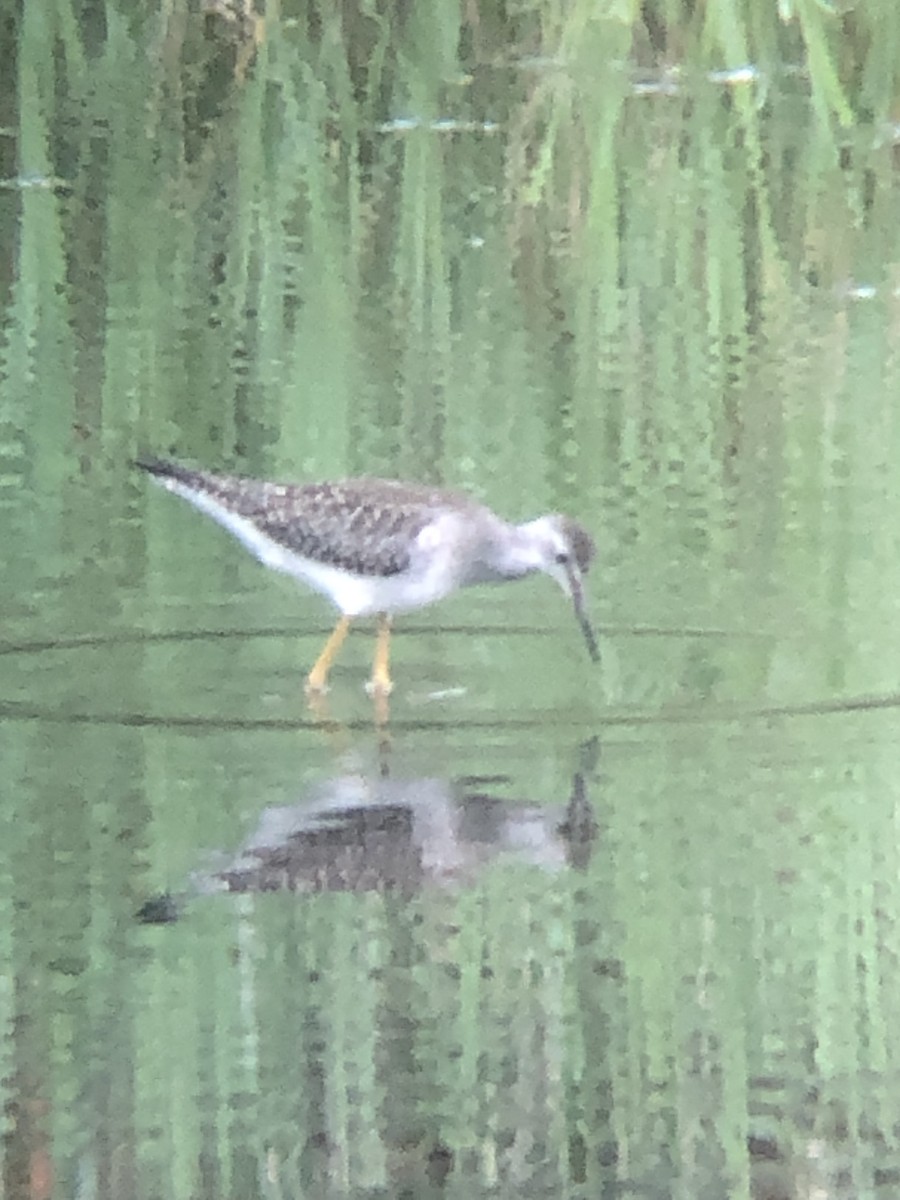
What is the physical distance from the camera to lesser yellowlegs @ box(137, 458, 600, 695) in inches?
44.3

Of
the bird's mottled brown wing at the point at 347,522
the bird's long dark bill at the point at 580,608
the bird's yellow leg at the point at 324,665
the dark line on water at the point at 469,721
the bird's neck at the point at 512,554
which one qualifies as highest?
the bird's mottled brown wing at the point at 347,522

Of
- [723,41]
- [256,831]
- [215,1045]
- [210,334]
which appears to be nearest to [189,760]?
[256,831]

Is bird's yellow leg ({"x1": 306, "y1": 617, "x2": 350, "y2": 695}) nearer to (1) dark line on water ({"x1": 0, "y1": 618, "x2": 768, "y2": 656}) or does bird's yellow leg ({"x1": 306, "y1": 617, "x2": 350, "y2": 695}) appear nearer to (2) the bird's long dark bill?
(1) dark line on water ({"x1": 0, "y1": 618, "x2": 768, "y2": 656})

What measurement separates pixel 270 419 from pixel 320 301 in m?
0.16

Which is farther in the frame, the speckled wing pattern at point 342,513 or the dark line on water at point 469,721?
the speckled wing pattern at point 342,513

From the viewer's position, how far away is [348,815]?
0.93m

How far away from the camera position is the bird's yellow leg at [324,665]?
107 cm

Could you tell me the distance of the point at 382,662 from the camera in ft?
3.55

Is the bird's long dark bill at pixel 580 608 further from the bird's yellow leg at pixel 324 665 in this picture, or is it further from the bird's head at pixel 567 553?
the bird's yellow leg at pixel 324 665

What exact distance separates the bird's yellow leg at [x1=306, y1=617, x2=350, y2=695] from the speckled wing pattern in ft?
0.17

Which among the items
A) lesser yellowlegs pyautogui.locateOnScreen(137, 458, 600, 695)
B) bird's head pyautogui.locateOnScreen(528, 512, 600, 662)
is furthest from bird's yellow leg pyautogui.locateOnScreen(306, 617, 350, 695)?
bird's head pyautogui.locateOnScreen(528, 512, 600, 662)

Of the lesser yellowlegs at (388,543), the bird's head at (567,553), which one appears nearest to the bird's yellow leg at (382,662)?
the lesser yellowlegs at (388,543)

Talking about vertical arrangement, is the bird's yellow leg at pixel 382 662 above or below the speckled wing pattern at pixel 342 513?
below

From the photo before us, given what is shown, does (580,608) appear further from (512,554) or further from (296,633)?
(296,633)
